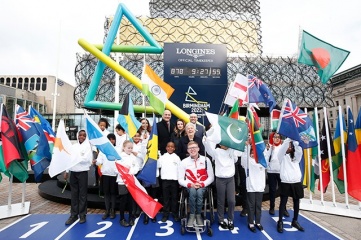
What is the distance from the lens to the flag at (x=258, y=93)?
19.1 ft

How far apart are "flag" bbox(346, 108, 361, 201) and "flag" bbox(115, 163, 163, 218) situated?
466 cm

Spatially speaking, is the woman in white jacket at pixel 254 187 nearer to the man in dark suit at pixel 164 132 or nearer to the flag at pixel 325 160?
the man in dark suit at pixel 164 132

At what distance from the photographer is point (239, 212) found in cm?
579

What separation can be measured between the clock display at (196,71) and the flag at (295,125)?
553cm

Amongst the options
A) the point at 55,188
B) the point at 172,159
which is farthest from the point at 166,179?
the point at 55,188

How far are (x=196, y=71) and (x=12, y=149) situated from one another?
699cm

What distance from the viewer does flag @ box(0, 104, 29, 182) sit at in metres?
5.14

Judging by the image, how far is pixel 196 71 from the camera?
9883mm

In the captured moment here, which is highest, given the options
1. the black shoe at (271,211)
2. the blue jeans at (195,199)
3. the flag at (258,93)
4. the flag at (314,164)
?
the flag at (258,93)

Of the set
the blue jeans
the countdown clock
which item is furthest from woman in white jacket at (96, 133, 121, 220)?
the countdown clock

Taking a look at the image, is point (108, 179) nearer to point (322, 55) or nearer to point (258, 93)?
point (258, 93)

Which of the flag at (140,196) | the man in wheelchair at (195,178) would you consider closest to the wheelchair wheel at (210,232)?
the man in wheelchair at (195,178)

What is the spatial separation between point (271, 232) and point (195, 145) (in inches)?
89.3

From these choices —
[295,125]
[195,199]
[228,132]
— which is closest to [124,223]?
[195,199]
